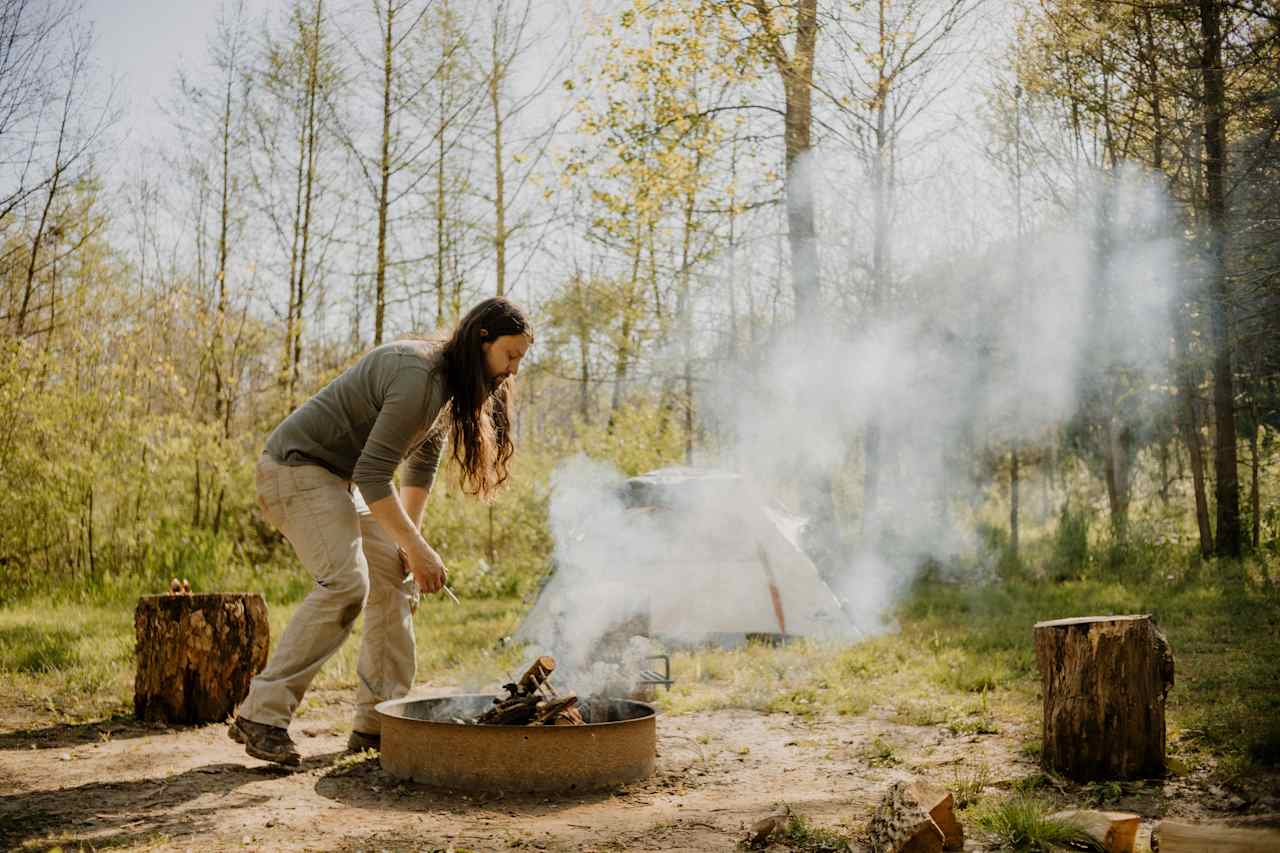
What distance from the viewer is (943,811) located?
2.87 meters

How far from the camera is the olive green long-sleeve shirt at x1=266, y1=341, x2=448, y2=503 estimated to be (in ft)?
11.7

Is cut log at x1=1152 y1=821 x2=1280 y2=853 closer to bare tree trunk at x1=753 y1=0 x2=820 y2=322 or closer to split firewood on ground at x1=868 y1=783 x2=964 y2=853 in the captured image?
split firewood on ground at x1=868 y1=783 x2=964 y2=853

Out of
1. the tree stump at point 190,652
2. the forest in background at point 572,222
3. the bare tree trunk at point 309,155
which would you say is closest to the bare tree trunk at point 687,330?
the forest in background at point 572,222

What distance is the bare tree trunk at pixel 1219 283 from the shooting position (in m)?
8.08

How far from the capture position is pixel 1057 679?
12.2ft

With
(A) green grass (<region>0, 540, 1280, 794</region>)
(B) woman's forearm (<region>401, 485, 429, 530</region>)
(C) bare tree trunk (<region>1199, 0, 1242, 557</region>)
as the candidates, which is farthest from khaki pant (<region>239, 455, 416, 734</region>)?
(C) bare tree trunk (<region>1199, 0, 1242, 557</region>)

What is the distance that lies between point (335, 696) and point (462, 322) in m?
2.84

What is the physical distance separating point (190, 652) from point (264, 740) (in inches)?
47.3

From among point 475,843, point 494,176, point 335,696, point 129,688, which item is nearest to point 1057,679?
point 475,843

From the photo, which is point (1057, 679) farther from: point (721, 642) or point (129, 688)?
point (129, 688)

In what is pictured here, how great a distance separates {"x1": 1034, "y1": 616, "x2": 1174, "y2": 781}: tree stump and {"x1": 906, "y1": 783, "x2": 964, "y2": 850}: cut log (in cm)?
91

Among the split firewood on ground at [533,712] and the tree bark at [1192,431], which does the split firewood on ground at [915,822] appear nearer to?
the split firewood on ground at [533,712]

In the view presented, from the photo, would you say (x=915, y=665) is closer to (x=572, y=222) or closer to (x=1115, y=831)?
(x=1115, y=831)

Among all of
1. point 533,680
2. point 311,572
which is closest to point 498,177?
point 311,572
